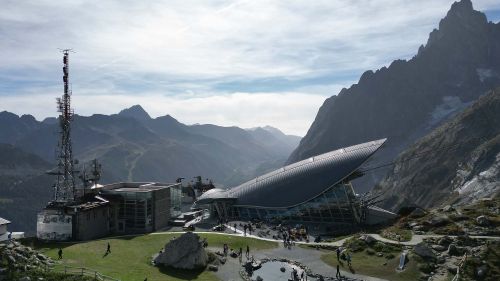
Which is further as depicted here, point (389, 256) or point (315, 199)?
point (315, 199)

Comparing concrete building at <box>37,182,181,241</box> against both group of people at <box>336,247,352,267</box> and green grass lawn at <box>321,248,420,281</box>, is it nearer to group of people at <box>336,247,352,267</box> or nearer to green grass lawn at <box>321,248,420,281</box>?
green grass lawn at <box>321,248,420,281</box>

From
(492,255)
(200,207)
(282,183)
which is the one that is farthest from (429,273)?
(200,207)

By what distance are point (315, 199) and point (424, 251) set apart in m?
37.5

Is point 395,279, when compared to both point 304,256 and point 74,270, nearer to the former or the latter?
point 304,256

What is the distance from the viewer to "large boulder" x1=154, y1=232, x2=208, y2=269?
6072cm

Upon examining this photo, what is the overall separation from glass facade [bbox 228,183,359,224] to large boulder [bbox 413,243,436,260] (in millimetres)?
33623

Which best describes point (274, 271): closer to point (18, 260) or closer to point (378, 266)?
point (378, 266)

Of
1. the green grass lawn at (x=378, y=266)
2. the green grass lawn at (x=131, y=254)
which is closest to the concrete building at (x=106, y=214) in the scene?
the green grass lawn at (x=131, y=254)

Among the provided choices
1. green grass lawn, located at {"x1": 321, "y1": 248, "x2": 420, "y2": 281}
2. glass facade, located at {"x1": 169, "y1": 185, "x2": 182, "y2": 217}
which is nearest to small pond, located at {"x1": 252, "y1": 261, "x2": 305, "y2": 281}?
green grass lawn, located at {"x1": 321, "y1": 248, "x2": 420, "y2": 281}

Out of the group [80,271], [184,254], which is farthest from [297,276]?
[80,271]

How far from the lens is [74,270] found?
56.4 m

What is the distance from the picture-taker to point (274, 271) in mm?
60531

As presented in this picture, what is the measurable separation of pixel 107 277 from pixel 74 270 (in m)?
5.14

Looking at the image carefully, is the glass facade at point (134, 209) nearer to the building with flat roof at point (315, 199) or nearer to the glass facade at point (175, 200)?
the glass facade at point (175, 200)
